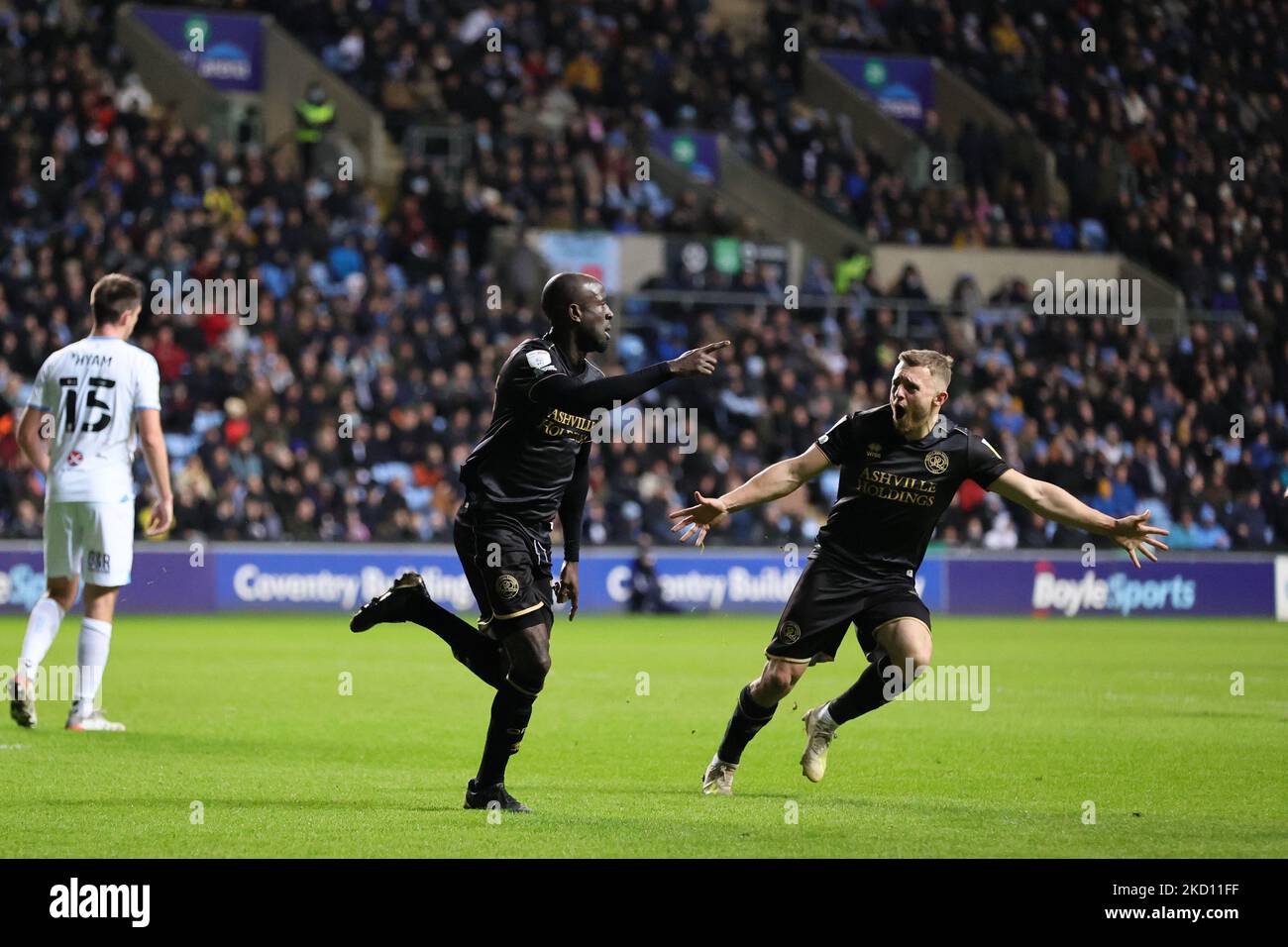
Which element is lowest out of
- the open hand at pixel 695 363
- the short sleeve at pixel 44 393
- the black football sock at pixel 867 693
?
the black football sock at pixel 867 693

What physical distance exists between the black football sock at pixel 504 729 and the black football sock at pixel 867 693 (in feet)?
5.41

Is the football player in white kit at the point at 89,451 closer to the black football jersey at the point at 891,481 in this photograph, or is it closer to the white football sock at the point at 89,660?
the white football sock at the point at 89,660

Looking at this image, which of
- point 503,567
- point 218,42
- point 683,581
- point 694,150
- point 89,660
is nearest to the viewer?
point 503,567

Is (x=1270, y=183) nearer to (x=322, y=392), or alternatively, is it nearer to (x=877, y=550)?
(x=322, y=392)

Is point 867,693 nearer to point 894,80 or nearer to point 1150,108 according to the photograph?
point 1150,108

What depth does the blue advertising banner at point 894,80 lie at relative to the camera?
127 feet

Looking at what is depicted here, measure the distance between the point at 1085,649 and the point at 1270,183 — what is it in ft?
58.1

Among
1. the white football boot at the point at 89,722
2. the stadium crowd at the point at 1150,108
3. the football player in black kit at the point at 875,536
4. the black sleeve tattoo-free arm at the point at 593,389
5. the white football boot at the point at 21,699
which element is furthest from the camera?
the stadium crowd at the point at 1150,108

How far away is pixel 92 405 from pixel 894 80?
30.0m

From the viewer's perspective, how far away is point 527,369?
28.0 feet

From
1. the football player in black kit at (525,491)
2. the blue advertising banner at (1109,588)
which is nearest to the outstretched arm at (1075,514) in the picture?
the football player in black kit at (525,491)

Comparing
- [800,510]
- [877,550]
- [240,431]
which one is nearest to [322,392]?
[240,431]

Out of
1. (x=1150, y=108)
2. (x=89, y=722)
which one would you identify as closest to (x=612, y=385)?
Result: (x=89, y=722)

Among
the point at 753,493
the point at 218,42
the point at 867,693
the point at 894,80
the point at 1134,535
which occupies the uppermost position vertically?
the point at 894,80
